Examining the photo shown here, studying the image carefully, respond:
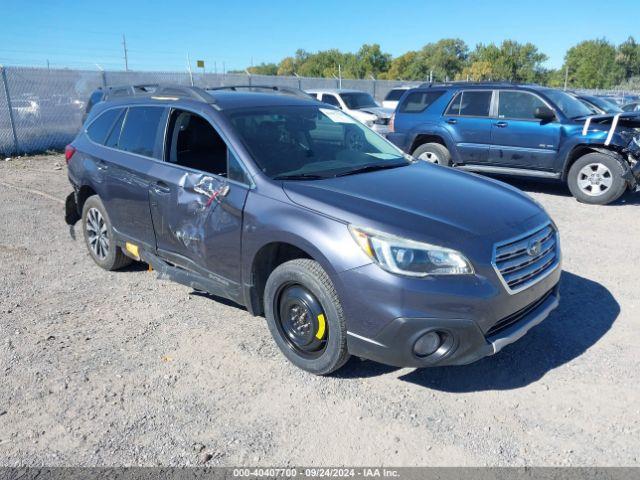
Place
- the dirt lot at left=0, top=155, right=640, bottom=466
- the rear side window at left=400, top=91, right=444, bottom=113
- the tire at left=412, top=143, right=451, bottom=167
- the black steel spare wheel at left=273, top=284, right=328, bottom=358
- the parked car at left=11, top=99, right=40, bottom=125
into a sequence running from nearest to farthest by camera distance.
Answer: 1. the dirt lot at left=0, top=155, right=640, bottom=466
2. the black steel spare wheel at left=273, top=284, right=328, bottom=358
3. the tire at left=412, top=143, right=451, bottom=167
4. the rear side window at left=400, top=91, right=444, bottom=113
5. the parked car at left=11, top=99, right=40, bottom=125

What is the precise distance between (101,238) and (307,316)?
3.00m

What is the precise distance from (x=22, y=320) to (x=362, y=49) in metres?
96.7

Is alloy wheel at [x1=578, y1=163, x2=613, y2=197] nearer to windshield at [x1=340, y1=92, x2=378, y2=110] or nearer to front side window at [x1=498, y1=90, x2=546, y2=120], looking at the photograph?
front side window at [x1=498, y1=90, x2=546, y2=120]

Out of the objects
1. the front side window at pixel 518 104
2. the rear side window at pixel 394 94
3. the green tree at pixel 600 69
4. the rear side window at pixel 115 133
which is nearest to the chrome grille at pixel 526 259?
the rear side window at pixel 115 133

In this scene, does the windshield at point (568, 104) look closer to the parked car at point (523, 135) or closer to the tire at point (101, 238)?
the parked car at point (523, 135)

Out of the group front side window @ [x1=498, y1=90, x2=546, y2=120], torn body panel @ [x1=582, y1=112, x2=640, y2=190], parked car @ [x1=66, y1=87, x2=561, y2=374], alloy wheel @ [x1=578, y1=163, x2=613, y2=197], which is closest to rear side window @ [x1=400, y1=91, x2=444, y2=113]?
front side window @ [x1=498, y1=90, x2=546, y2=120]

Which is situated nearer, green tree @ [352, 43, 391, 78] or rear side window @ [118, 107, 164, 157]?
rear side window @ [118, 107, 164, 157]

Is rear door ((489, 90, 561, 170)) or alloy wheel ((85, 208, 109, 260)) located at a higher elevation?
rear door ((489, 90, 561, 170))

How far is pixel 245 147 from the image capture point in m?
3.83

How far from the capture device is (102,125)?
5.39m

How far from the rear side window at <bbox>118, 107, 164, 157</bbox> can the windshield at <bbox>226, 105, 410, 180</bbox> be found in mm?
878

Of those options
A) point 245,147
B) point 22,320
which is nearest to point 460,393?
point 245,147

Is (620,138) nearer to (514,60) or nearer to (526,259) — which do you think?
(526,259)

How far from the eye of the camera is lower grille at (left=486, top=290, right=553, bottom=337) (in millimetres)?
3142
